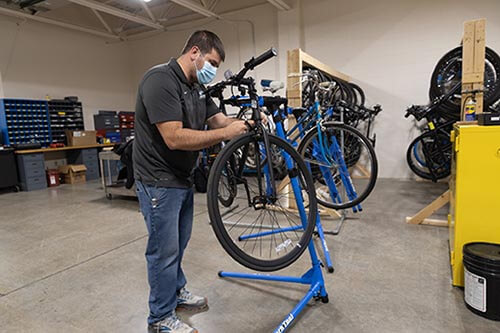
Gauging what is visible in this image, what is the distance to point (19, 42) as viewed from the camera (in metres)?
6.39

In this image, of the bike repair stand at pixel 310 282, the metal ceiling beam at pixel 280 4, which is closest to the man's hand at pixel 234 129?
the bike repair stand at pixel 310 282

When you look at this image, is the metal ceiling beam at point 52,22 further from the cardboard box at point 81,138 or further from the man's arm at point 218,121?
the man's arm at point 218,121

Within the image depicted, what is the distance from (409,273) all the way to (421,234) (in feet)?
2.73

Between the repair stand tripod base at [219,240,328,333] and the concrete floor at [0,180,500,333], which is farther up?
the repair stand tripod base at [219,240,328,333]

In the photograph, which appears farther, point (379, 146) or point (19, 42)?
point (19, 42)

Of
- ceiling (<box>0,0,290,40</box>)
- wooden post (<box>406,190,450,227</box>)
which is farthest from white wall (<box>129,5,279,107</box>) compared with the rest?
wooden post (<box>406,190,450,227</box>)

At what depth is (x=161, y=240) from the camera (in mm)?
1417

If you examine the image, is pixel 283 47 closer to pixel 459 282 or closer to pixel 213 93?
pixel 213 93

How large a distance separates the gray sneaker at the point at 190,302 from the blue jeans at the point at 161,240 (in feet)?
0.84

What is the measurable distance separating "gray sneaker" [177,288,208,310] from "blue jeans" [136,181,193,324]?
0.26 m

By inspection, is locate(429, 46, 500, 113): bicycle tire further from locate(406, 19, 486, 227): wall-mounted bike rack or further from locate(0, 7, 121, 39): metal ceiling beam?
locate(0, 7, 121, 39): metal ceiling beam

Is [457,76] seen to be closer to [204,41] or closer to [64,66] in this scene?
[204,41]

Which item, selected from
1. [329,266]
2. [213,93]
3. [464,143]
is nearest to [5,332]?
[213,93]

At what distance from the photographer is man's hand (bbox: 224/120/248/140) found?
4.41 feet
